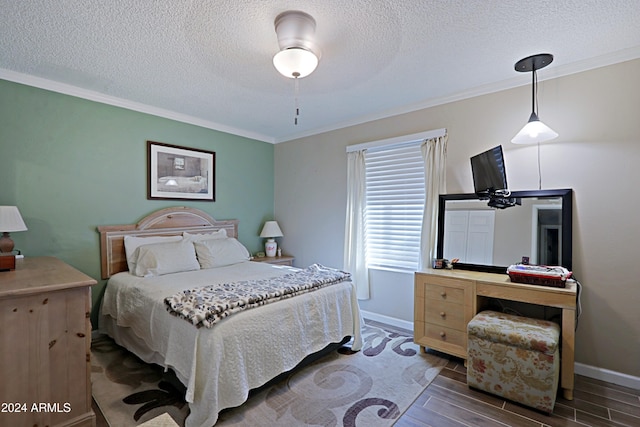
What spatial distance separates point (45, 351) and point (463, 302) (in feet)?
9.60

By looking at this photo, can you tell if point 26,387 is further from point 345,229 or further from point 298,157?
point 298,157

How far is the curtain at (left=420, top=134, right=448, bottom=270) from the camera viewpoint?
3.15 meters

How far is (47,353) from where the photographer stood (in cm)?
169

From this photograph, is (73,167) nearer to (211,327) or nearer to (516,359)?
(211,327)

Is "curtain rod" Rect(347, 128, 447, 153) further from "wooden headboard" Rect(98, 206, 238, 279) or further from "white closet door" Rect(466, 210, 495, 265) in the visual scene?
"wooden headboard" Rect(98, 206, 238, 279)

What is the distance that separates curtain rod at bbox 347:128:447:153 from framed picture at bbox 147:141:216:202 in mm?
1934

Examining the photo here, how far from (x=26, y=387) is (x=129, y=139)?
8.26 feet

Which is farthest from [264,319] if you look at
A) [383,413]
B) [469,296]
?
[469,296]

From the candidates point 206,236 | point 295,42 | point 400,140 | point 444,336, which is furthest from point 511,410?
point 206,236

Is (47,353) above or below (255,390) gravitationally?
above

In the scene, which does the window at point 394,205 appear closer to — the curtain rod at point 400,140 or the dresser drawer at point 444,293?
the curtain rod at point 400,140

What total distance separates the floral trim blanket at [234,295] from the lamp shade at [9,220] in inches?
54.8

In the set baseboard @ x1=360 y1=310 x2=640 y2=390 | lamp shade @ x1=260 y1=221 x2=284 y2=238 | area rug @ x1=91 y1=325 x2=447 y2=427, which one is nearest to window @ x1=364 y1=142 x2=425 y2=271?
area rug @ x1=91 y1=325 x2=447 y2=427

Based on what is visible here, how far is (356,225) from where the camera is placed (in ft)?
12.5
